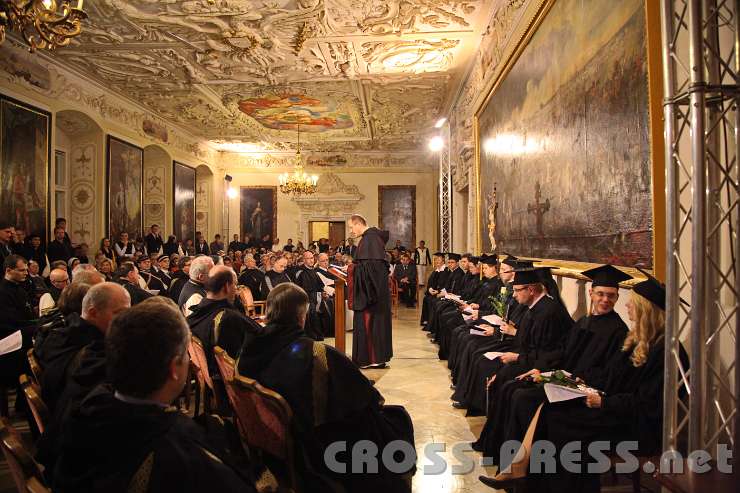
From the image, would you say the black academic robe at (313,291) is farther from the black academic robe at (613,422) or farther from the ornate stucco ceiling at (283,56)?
the black academic robe at (613,422)

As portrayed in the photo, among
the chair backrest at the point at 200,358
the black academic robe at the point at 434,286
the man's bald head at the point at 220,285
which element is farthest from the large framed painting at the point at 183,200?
the chair backrest at the point at 200,358

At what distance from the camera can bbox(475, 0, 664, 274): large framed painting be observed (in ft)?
10.7

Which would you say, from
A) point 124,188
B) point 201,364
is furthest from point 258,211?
point 201,364

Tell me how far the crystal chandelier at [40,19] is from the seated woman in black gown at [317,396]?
343 cm

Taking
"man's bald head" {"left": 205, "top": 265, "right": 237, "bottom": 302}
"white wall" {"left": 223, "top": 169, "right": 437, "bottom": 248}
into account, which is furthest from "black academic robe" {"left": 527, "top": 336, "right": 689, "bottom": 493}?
"white wall" {"left": 223, "top": 169, "right": 437, "bottom": 248}

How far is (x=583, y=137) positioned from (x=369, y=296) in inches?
141

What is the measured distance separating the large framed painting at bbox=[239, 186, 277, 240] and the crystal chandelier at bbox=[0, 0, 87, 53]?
53.7 feet

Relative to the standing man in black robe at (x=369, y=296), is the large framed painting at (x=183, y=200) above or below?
above

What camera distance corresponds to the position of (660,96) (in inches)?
122

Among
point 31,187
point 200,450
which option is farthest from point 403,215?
point 200,450

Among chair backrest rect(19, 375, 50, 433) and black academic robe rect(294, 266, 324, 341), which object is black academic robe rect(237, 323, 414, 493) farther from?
black academic robe rect(294, 266, 324, 341)

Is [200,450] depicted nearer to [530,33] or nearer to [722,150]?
[722,150]

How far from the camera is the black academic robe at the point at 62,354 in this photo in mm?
2691

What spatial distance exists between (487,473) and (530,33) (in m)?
5.22
